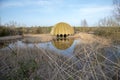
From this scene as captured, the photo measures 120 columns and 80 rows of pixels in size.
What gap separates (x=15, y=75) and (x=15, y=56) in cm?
142

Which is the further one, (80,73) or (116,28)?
(116,28)

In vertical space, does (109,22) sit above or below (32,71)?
above

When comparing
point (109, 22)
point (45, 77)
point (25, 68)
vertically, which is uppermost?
point (109, 22)

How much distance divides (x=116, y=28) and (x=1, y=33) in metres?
17.5

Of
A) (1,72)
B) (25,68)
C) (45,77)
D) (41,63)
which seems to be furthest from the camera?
(41,63)

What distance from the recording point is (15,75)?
13.8ft

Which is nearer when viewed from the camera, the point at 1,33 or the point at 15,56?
the point at 15,56

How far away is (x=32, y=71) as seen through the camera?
4.16 metres

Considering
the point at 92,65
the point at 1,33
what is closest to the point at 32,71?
the point at 92,65

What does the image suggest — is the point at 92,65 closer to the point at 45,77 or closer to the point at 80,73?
the point at 80,73

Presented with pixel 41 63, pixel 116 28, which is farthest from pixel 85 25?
pixel 41 63

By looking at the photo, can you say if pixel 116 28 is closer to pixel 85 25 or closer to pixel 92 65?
pixel 85 25

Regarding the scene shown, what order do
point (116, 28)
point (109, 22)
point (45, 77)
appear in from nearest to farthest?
point (45, 77)
point (116, 28)
point (109, 22)

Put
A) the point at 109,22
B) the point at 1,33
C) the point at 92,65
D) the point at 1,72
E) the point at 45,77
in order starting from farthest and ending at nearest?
the point at 109,22 → the point at 1,33 → the point at 1,72 → the point at 45,77 → the point at 92,65
